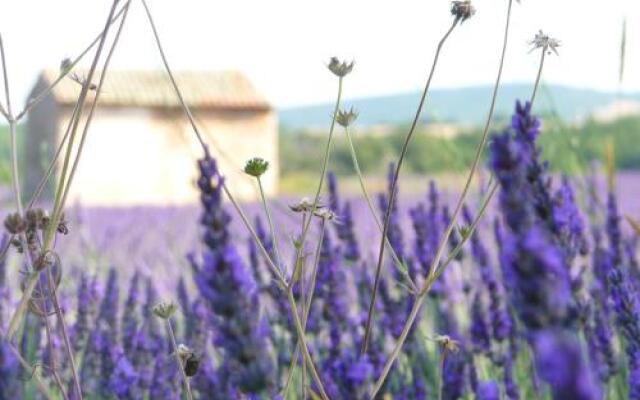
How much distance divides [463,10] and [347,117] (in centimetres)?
31

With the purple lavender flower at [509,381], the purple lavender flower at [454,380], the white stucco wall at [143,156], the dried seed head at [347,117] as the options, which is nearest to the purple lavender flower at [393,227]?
the purple lavender flower at [509,381]

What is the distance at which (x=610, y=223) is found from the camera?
3.23 metres

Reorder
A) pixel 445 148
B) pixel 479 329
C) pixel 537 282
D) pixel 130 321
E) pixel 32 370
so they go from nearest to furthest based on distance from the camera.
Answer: pixel 537 282
pixel 32 370
pixel 479 329
pixel 130 321
pixel 445 148

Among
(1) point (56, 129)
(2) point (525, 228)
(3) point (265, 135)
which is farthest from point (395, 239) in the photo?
(3) point (265, 135)

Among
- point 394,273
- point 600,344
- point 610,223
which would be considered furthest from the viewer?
point 394,273

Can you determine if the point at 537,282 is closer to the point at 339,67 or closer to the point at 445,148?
the point at 339,67

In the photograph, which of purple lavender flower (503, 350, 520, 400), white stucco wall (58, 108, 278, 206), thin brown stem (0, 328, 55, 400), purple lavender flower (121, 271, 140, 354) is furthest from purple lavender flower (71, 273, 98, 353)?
white stucco wall (58, 108, 278, 206)

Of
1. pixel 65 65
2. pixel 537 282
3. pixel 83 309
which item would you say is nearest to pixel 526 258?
pixel 537 282

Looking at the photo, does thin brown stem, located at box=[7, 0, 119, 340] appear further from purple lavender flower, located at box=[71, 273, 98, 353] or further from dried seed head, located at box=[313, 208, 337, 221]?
purple lavender flower, located at box=[71, 273, 98, 353]

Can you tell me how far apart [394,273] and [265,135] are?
24.1m

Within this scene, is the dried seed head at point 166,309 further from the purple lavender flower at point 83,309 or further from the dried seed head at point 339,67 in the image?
the purple lavender flower at point 83,309

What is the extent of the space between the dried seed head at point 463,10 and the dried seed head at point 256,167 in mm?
→ 461

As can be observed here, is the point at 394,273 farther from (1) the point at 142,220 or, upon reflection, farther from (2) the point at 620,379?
(1) the point at 142,220

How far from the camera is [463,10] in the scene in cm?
196
